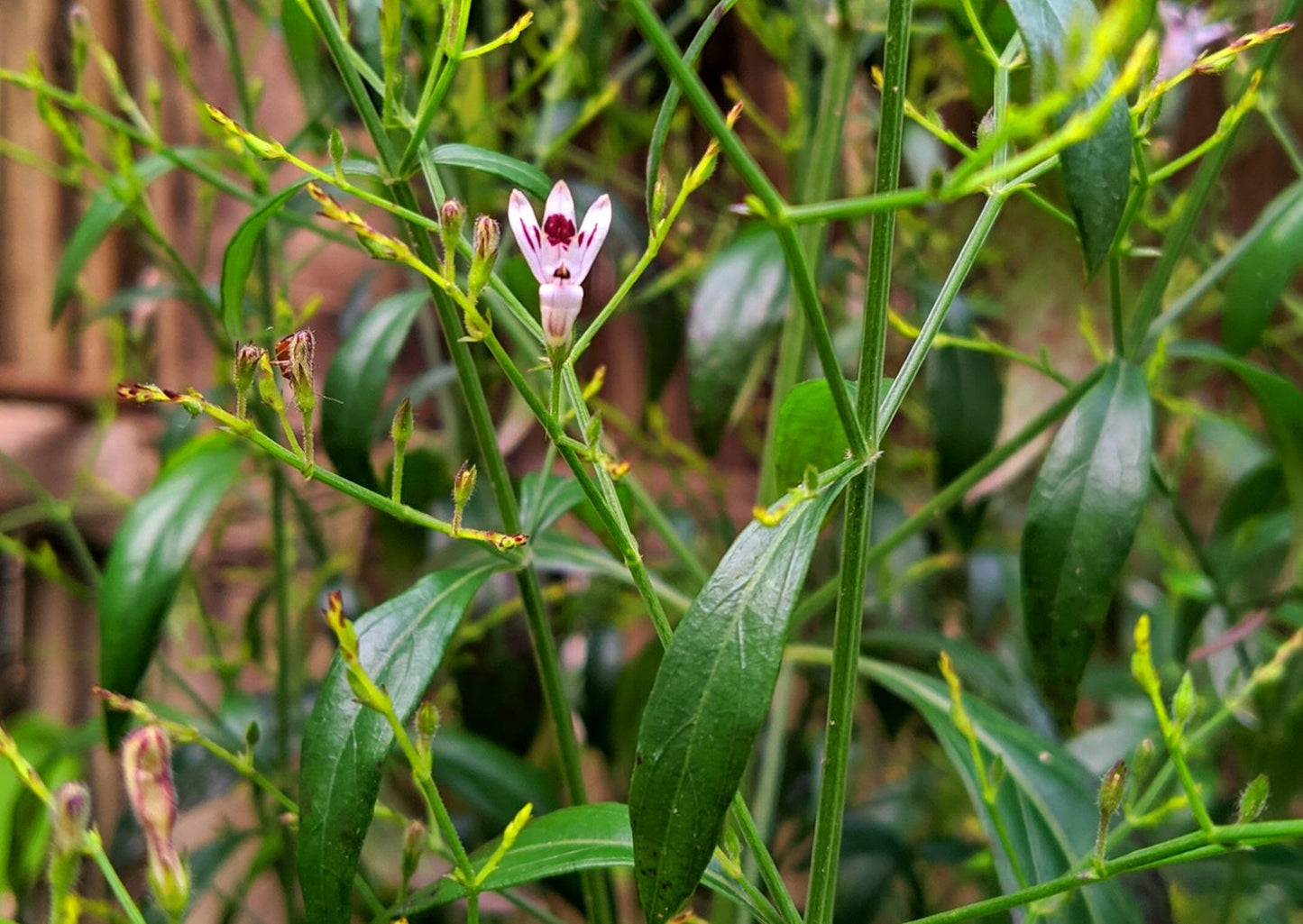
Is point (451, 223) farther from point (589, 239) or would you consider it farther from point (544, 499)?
point (544, 499)

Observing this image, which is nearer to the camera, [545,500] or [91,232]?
[545,500]

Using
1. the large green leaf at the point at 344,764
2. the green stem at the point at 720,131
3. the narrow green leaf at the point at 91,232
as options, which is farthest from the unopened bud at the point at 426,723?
the narrow green leaf at the point at 91,232

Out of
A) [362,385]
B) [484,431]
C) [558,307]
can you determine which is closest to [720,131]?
[558,307]

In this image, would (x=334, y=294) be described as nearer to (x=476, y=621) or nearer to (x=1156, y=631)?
(x=476, y=621)

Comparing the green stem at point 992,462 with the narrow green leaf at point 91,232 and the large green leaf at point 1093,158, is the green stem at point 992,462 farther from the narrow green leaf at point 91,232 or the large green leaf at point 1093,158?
the narrow green leaf at point 91,232

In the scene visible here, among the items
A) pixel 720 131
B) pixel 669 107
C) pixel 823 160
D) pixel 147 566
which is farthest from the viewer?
pixel 823 160

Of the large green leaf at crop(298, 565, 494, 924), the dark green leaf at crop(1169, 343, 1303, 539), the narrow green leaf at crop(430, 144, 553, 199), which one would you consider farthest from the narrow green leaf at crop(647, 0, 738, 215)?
the dark green leaf at crop(1169, 343, 1303, 539)

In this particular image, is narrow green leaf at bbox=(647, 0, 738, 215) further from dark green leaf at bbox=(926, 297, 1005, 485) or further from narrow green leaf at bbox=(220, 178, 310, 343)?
dark green leaf at bbox=(926, 297, 1005, 485)
